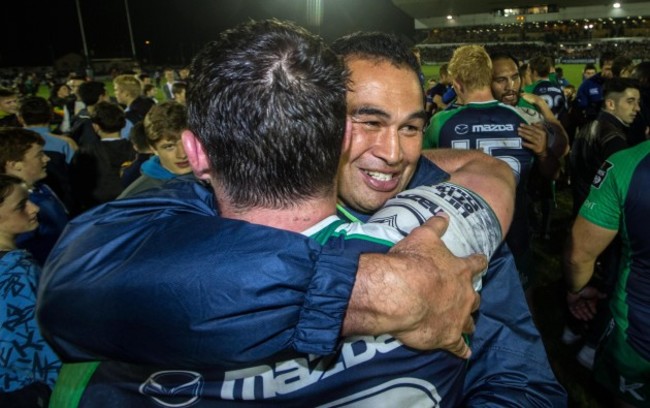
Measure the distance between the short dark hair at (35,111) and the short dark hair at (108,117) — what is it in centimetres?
49

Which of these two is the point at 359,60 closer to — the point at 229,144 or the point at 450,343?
the point at 229,144

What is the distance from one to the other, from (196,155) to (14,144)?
3.48 meters

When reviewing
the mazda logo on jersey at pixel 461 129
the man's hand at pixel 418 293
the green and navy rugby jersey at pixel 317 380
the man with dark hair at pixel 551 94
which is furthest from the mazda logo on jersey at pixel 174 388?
the man with dark hair at pixel 551 94

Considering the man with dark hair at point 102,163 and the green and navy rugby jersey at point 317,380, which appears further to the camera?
the man with dark hair at point 102,163

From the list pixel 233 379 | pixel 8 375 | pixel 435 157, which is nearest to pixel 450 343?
pixel 233 379

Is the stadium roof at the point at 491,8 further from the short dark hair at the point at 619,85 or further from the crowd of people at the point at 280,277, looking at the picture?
the crowd of people at the point at 280,277

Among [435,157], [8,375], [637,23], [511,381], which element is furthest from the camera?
[637,23]

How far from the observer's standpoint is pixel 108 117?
5098 mm

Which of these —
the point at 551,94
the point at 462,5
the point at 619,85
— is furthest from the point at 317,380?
the point at 462,5

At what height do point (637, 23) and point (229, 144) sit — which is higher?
point (637, 23)

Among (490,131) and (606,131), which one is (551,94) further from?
(490,131)

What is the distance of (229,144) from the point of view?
36.7 inches

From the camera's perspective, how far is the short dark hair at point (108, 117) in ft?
16.7

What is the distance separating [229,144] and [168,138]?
2843 mm
